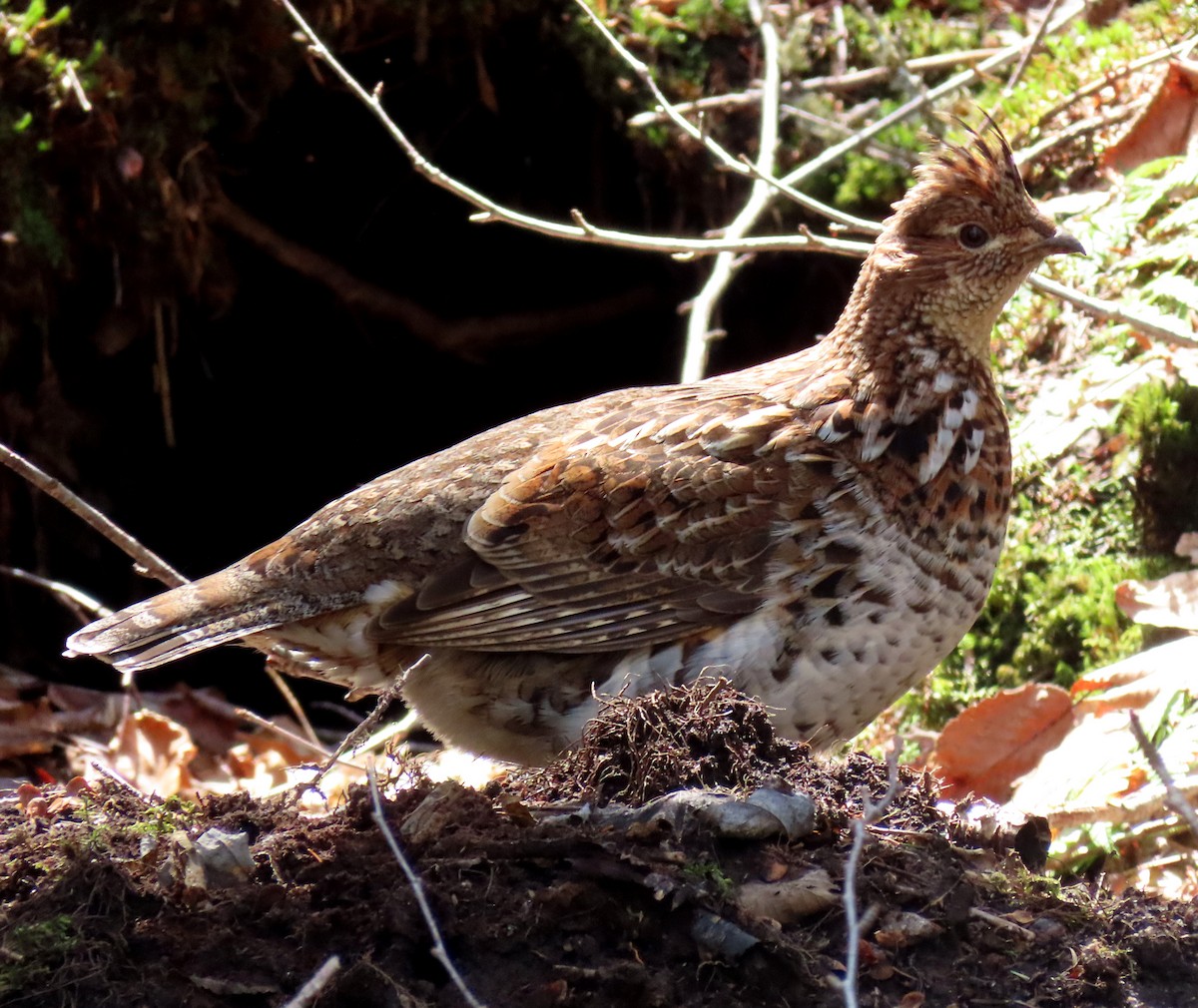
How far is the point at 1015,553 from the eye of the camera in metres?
5.05

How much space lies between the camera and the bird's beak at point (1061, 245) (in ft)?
12.6

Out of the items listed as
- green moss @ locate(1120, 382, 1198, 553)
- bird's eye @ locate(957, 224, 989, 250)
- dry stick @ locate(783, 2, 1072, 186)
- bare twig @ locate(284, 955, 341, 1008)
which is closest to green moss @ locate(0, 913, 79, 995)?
bare twig @ locate(284, 955, 341, 1008)

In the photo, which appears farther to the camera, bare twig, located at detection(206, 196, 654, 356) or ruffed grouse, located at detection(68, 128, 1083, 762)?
bare twig, located at detection(206, 196, 654, 356)

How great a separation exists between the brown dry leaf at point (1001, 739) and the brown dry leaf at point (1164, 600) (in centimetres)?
39

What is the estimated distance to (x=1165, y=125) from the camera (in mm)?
5488

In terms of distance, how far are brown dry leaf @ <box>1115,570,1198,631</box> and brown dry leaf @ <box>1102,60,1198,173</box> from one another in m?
1.87

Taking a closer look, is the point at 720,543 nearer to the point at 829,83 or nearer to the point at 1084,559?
the point at 1084,559

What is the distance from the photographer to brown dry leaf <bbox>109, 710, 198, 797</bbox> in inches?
199

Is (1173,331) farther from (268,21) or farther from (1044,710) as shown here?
(268,21)

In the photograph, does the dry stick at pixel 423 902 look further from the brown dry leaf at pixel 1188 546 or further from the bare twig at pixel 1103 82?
the bare twig at pixel 1103 82

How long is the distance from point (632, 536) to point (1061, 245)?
139cm

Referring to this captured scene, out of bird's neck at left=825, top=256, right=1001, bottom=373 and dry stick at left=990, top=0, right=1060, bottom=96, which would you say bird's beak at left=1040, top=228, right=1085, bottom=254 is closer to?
bird's neck at left=825, top=256, right=1001, bottom=373

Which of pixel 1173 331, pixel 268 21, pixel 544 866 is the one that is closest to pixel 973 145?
pixel 1173 331

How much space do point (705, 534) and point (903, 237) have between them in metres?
1.01
